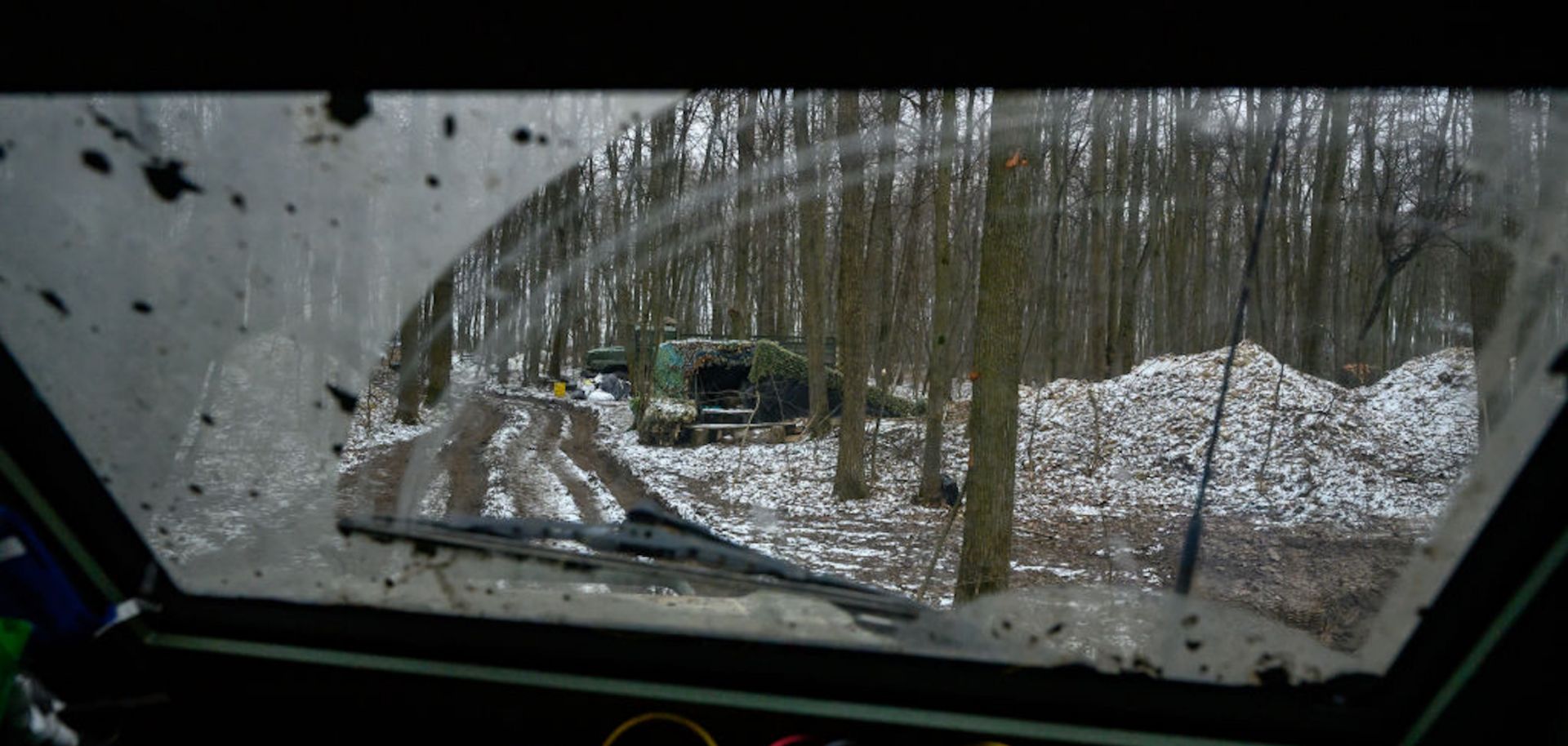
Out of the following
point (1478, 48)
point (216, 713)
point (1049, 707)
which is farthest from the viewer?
point (216, 713)

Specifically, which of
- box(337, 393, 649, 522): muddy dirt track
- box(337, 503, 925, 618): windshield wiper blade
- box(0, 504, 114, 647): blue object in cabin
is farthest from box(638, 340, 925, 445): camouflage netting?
box(0, 504, 114, 647): blue object in cabin

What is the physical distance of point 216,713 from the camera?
218 centimetres

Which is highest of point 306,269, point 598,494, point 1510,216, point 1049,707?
point 1510,216

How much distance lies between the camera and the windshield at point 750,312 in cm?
191

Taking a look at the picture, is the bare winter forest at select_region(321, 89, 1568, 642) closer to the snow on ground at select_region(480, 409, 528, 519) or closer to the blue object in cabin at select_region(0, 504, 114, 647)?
the snow on ground at select_region(480, 409, 528, 519)

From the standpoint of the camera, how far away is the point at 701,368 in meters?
3.53

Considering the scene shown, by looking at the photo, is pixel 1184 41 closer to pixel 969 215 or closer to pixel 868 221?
pixel 868 221

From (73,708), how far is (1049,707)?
6.98ft

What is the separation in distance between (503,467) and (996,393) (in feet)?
8.35

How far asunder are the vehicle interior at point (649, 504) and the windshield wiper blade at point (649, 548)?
0.01 m

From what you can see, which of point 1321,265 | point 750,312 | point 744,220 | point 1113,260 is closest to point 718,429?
point 750,312

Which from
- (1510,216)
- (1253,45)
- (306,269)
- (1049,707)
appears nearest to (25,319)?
(306,269)

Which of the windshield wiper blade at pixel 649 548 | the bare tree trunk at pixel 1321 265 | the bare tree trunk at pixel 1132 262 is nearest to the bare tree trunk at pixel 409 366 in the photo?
the windshield wiper blade at pixel 649 548

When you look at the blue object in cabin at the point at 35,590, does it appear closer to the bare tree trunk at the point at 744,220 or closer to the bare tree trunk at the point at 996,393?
the bare tree trunk at the point at 744,220
